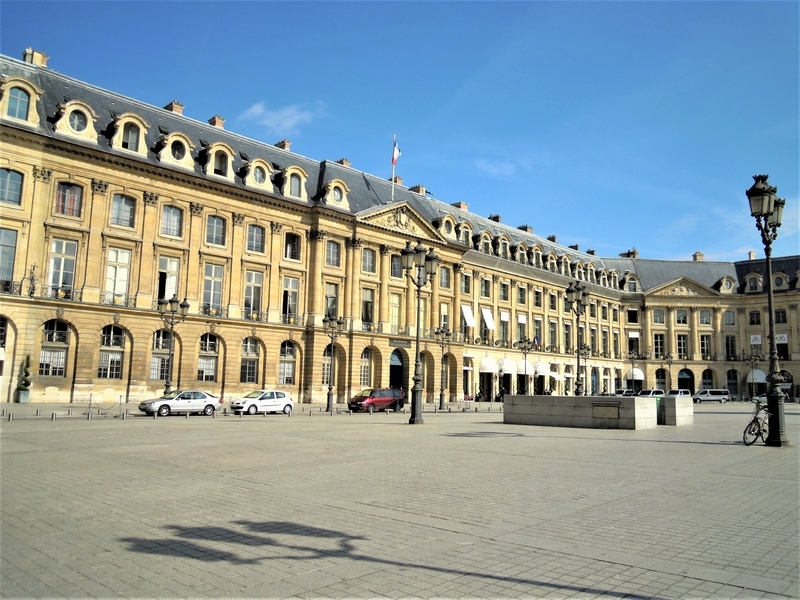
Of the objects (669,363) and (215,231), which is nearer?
(215,231)

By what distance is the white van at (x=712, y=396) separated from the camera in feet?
248

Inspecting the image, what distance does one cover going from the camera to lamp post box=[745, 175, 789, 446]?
1655cm

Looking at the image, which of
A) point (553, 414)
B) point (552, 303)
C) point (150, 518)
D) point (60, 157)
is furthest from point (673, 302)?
point (150, 518)

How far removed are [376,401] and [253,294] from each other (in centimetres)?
1278

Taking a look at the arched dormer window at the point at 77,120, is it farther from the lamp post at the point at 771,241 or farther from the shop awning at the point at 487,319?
the shop awning at the point at 487,319

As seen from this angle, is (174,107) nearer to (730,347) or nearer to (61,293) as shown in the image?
(61,293)

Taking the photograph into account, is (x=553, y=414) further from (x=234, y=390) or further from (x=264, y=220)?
(x=264, y=220)

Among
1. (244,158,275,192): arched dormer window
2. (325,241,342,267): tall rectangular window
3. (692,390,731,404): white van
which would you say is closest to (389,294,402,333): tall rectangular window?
(325,241,342,267): tall rectangular window

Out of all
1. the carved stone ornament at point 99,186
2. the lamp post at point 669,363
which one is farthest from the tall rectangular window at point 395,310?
the lamp post at point 669,363

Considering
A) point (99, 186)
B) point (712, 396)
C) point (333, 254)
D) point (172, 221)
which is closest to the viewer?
point (99, 186)

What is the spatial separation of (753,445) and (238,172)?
1513 inches

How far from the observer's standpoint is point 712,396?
7619 cm

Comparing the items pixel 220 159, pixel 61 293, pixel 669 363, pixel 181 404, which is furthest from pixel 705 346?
pixel 61 293

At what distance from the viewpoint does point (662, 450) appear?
15.4m
